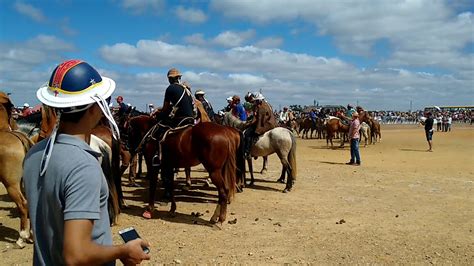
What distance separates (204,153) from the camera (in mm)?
A: 7727

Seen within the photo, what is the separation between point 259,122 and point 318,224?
4.29 m

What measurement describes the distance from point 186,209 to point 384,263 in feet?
14.8

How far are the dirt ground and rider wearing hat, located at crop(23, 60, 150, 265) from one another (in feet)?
13.1

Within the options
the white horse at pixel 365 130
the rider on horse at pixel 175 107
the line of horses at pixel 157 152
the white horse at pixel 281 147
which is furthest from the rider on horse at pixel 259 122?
the white horse at pixel 365 130

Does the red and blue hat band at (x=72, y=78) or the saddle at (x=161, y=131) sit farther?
the saddle at (x=161, y=131)

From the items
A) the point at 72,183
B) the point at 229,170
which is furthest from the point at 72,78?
the point at 229,170

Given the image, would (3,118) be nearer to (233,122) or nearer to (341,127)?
(233,122)

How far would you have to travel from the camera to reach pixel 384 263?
556 centimetres

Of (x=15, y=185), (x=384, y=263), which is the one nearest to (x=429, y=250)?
(x=384, y=263)

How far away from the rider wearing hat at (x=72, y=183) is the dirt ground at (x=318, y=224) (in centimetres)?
400

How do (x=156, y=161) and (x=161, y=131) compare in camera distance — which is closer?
(x=156, y=161)

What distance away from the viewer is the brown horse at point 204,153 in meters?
7.61

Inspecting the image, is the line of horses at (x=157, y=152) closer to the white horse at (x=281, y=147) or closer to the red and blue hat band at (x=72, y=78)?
the white horse at (x=281, y=147)

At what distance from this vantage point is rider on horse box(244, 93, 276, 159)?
11.2 metres
